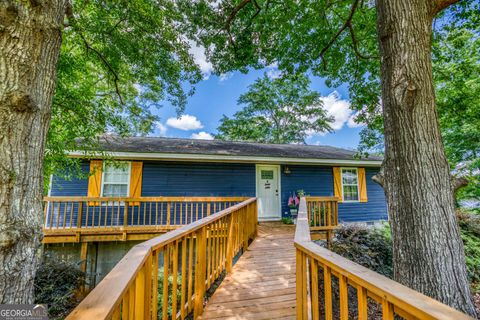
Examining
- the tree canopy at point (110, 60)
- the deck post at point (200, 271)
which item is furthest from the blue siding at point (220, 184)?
the deck post at point (200, 271)

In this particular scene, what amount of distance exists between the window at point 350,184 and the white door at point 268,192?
301 centimetres

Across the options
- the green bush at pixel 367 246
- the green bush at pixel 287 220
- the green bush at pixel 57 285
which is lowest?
the green bush at pixel 57 285

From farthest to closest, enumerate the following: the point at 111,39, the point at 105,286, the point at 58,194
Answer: the point at 58,194
the point at 111,39
the point at 105,286

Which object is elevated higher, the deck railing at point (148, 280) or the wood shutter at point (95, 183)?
the wood shutter at point (95, 183)

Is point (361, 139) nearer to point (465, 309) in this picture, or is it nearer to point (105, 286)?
point (465, 309)

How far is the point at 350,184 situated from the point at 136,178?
8578 mm

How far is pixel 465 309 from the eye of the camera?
2.10 metres

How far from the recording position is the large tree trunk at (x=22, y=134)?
1.39 meters

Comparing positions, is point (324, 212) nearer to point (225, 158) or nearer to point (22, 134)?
point (225, 158)

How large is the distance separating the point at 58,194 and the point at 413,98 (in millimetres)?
9425

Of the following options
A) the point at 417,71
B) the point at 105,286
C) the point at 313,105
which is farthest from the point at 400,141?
the point at 313,105

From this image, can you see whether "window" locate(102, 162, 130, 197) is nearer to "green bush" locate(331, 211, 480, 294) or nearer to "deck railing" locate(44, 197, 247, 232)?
"deck railing" locate(44, 197, 247, 232)

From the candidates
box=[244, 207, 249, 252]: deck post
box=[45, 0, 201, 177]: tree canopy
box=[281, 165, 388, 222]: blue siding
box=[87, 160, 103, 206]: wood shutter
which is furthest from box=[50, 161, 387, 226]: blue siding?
box=[244, 207, 249, 252]: deck post

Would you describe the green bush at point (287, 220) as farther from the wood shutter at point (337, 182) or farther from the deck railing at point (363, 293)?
the deck railing at point (363, 293)
